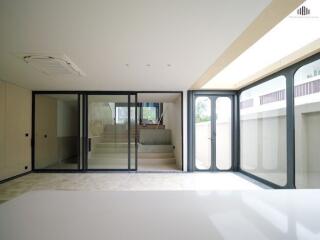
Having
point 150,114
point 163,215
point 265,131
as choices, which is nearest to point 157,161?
point 265,131

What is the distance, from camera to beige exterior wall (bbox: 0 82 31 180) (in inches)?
209

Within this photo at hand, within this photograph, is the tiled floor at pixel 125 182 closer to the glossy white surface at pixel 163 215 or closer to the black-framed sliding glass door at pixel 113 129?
the black-framed sliding glass door at pixel 113 129

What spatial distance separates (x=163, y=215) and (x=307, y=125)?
12.5 ft

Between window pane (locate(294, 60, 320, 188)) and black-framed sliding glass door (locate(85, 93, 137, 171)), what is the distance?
4089 mm

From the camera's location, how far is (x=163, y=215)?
0.81 metres

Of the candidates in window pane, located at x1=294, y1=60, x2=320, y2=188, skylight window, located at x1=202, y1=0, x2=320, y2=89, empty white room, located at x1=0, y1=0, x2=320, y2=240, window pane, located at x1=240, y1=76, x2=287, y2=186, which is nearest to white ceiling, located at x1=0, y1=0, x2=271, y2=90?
empty white room, located at x1=0, y1=0, x2=320, y2=240

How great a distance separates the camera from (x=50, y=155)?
7164 millimetres

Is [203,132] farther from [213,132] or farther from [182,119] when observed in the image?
[182,119]

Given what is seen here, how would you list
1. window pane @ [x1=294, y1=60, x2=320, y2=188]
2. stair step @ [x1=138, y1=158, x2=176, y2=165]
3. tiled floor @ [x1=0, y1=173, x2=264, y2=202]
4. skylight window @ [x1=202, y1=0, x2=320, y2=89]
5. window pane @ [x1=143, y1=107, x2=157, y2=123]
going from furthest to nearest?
window pane @ [x1=143, y1=107, x2=157, y2=123] < stair step @ [x1=138, y1=158, x2=176, y2=165] < tiled floor @ [x1=0, y1=173, x2=264, y2=202] < window pane @ [x1=294, y1=60, x2=320, y2=188] < skylight window @ [x1=202, y1=0, x2=320, y2=89]

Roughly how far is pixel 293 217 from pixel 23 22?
9.67ft

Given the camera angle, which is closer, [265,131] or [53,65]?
[53,65]

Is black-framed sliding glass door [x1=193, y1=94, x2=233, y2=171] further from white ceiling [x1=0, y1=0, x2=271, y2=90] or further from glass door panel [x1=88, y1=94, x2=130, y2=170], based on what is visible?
white ceiling [x1=0, y1=0, x2=271, y2=90]

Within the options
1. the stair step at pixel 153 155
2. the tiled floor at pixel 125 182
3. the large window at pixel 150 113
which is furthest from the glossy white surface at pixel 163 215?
the large window at pixel 150 113

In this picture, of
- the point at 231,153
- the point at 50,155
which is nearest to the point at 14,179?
the point at 50,155
